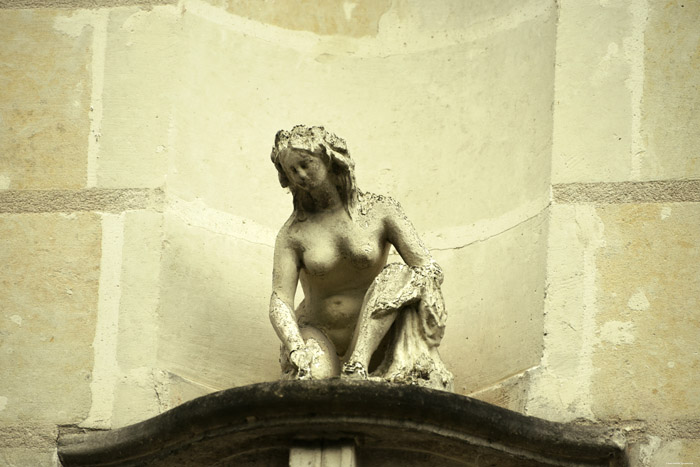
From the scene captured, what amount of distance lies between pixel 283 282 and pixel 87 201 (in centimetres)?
65

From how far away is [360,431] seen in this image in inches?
178

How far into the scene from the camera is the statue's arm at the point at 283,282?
4.74m

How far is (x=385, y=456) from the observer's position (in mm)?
4590

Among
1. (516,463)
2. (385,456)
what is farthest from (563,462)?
(385,456)

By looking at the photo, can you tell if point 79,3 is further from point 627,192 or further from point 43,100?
point 627,192

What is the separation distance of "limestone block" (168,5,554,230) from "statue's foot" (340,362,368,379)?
82 cm

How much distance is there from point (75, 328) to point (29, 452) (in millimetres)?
348

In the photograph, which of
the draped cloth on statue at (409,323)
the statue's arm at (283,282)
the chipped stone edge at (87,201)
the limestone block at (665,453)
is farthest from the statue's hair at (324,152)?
the limestone block at (665,453)

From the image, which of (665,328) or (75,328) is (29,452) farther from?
(665,328)

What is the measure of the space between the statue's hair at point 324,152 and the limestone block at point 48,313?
0.64 metres

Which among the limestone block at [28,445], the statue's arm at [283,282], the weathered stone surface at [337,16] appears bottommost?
the limestone block at [28,445]

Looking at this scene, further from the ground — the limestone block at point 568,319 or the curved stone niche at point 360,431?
the limestone block at point 568,319

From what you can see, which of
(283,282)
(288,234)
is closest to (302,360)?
(283,282)

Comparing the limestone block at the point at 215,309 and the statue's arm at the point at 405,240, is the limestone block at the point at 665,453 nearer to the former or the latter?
the statue's arm at the point at 405,240
